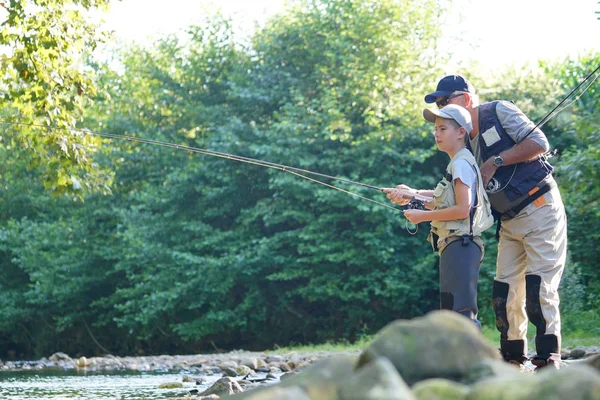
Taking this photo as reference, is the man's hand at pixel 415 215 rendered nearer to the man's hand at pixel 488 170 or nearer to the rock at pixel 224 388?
the man's hand at pixel 488 170

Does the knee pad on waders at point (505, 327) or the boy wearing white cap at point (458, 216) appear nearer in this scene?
the boy wearing white cap at point (458, 216)

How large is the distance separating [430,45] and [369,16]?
5.81ft

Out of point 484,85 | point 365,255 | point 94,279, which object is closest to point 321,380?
point 365,255

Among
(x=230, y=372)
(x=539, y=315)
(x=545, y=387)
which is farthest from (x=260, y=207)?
(x=545, y=387)

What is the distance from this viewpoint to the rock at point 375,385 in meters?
2.45

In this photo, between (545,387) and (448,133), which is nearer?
(545,387)

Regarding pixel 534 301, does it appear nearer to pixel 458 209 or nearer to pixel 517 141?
pixel 458 209

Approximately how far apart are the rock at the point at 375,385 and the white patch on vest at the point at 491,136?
2.59 meters

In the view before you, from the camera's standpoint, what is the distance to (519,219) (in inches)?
203

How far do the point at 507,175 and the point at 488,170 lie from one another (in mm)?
110

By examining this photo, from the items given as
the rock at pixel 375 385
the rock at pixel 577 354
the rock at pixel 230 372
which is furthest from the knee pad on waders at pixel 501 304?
the rock at pixel 230 372

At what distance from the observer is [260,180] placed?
68.8 ft

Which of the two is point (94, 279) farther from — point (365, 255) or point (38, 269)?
point (365, 255)

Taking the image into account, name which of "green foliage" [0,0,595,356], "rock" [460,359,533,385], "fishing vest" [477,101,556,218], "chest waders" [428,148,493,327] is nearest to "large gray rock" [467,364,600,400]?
"rock" [460,359,533,385]
